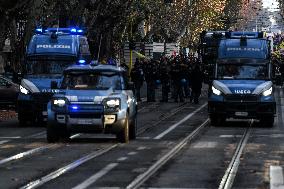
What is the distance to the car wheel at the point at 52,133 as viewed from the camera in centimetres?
1973

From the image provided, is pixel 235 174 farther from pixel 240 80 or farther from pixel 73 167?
pixel 240 80

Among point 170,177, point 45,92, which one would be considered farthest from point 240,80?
point 170,177

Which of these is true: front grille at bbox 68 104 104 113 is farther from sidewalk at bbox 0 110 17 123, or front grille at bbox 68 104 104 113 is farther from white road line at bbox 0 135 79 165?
sidewalk at bbox 0 110 17 123

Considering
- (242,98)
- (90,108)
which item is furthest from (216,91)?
(90,108)

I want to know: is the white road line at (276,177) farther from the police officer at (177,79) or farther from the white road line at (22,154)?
the police officer at (177,79)

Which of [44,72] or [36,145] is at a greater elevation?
[44,72]

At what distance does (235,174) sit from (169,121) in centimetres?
1382

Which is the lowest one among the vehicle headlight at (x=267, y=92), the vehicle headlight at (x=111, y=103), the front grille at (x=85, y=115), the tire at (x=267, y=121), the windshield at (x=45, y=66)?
the tire at (x=267, y=121)

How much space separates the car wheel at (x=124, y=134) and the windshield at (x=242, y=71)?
6992 millimetres

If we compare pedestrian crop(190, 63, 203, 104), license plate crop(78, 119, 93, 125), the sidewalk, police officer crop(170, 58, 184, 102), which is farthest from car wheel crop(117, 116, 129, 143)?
police officer crop(170, 58, 184, 102)

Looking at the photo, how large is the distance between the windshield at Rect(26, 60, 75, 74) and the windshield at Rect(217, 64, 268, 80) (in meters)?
4.68

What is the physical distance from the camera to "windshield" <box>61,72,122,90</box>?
20.1m

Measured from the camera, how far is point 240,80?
85.6 feet

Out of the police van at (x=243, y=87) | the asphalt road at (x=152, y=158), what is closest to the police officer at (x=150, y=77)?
the police van at (x=243, y=87)
